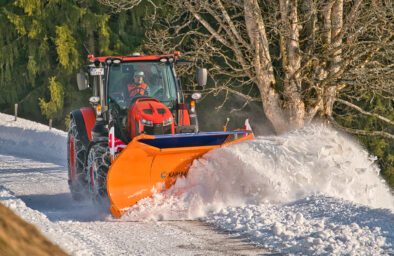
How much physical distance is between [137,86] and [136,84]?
0.12 ft

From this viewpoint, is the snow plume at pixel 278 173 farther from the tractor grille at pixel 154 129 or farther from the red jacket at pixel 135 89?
the red jacket at pixel 135 89

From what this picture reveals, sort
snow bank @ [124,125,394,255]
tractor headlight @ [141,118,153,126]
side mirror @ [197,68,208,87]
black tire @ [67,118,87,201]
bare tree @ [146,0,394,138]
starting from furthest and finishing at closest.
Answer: bare tree @ [146,0,394,138]
black tire @ [67,118,87,201]
side mirror @ [197,68,208,87]
tractor headlight @ [141,118,153,126]
snow bank @ [124,125,394,255]

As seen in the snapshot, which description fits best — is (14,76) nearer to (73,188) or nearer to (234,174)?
(73,188)

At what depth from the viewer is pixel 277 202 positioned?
21.2 ft

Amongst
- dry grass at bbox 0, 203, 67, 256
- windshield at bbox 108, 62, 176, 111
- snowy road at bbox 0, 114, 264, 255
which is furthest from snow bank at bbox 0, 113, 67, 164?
dry grass at bbox 0, 203, 67, 256

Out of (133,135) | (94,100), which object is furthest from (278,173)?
(94,100)

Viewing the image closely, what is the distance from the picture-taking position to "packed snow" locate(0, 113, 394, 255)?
4695 mm

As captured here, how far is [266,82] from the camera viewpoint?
11.1m

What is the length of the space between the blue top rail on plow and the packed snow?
0.23 metres

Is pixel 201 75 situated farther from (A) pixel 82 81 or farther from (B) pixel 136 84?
(A) pixel 82 81

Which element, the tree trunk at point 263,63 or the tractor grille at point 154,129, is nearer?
the tractor grille at point 154,129

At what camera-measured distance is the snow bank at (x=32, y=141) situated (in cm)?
1328

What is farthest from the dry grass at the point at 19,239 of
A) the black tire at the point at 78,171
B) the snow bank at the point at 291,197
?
the black tire at the point at 78,171

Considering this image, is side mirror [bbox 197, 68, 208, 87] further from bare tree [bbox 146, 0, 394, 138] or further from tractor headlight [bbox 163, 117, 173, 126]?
bare tree [bbox 146, 0, 394, 138]
